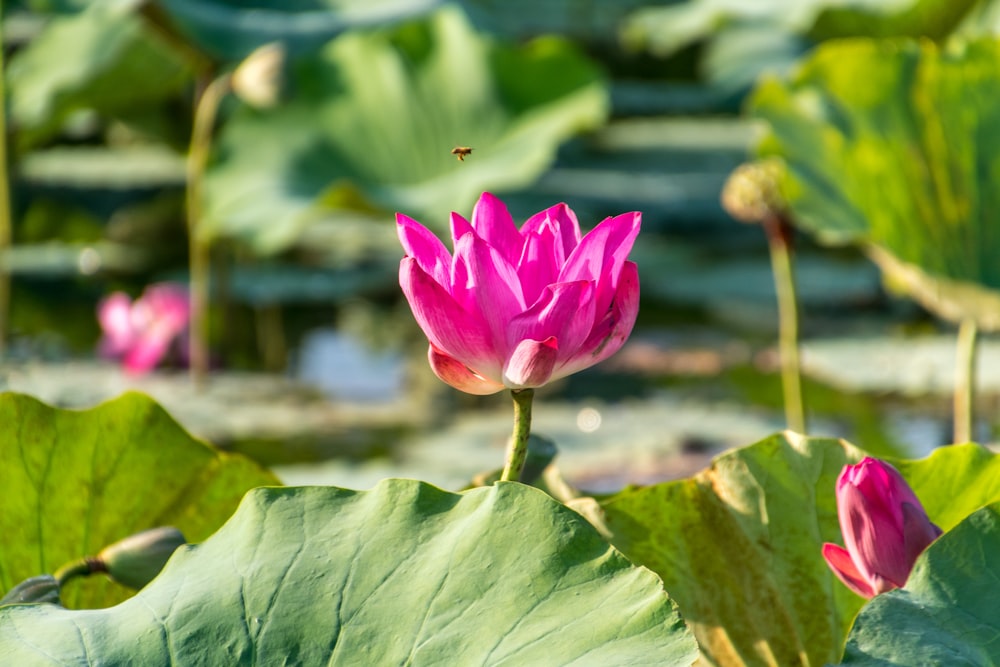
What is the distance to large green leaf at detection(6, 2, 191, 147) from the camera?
11.2 ft

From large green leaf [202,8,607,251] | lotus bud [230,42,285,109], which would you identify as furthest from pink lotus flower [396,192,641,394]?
large green leaf [202,8,607,251]

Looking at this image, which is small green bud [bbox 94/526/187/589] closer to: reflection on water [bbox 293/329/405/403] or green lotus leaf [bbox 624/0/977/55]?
reflection on water [bbox 293/329/405/403]

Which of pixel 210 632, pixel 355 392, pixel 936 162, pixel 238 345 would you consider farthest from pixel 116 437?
pixel 238 345

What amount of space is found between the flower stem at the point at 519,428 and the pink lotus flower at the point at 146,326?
2643 mm

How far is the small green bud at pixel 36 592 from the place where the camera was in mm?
696

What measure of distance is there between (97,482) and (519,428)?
1.07 ft

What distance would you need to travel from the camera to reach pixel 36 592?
27.5 inches

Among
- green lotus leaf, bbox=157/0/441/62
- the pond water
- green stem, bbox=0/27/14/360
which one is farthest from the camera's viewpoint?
green stem, bbox=0/27/14/360

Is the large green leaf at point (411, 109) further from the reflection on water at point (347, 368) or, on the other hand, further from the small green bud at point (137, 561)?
the small green bud at point (137, 561)

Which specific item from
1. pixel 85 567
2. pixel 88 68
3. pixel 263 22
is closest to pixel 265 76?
pixel 88 68

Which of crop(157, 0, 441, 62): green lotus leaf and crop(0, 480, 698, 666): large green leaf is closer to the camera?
crop(0, 480, 698, 666): large green leaf

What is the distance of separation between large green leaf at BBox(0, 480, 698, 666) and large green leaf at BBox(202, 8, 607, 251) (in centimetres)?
294

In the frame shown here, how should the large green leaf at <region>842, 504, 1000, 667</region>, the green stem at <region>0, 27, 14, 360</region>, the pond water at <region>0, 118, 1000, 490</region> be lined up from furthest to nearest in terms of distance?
1. the green stem at <region>0, 27, 14, 360</region>
2. the pond water at <region>0, 118, 1000, 490</region>
3. the large green leaf at <region>842, 504, 1000, 667</region>

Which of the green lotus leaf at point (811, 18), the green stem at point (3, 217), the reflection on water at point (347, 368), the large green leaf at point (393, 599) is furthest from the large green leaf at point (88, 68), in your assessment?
the large green leaf at point (393, 599)
